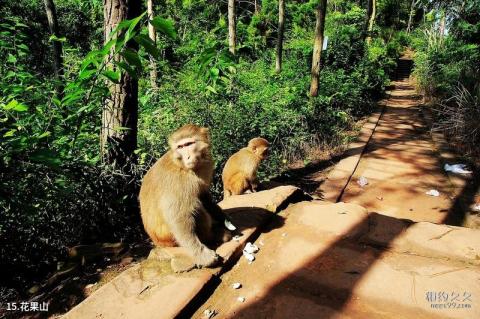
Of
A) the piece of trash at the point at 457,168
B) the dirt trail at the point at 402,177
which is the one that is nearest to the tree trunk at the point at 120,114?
the dirt trail at the point at 402,177

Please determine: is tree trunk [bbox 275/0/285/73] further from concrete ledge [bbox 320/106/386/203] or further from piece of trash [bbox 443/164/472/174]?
piece of trash [bbox 443/164/472/174]

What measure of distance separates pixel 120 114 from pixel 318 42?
6152mm

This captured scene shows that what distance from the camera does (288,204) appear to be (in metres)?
3.96

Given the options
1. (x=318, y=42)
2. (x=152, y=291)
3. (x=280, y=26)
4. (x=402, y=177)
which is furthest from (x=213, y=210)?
(x=280, y=26)

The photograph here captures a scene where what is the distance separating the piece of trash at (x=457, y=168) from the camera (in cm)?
696

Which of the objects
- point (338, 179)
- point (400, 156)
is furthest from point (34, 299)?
point (400, 156)

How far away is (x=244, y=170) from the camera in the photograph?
16.5 feet

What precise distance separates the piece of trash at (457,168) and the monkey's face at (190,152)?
6.19 meters

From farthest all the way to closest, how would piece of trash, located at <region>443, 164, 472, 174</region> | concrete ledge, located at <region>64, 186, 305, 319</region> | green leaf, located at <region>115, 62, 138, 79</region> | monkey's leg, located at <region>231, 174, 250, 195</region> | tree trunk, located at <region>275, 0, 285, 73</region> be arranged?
tree trunk, located at <region>275, 0, 285, 73</region>
piece of trash, located at <region>443, 164, 472, 174</region>
monkey's leg, located at <region>231, 174, 250, 195</region>
green leaf, located at <region>115, 62, 138, 79</region>
concrete ledge, located at <region>64, 186, 305, 319</region>

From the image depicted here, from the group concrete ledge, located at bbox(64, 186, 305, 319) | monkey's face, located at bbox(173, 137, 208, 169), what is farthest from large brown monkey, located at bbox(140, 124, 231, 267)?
concrete ledge, located at bbox(64, 186, 305, 319)

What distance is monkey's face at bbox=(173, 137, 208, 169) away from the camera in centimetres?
278

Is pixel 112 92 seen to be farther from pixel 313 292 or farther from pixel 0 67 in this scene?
pixel 313 292

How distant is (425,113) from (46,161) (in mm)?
12854

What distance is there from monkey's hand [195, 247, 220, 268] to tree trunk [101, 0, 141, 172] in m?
1.85
